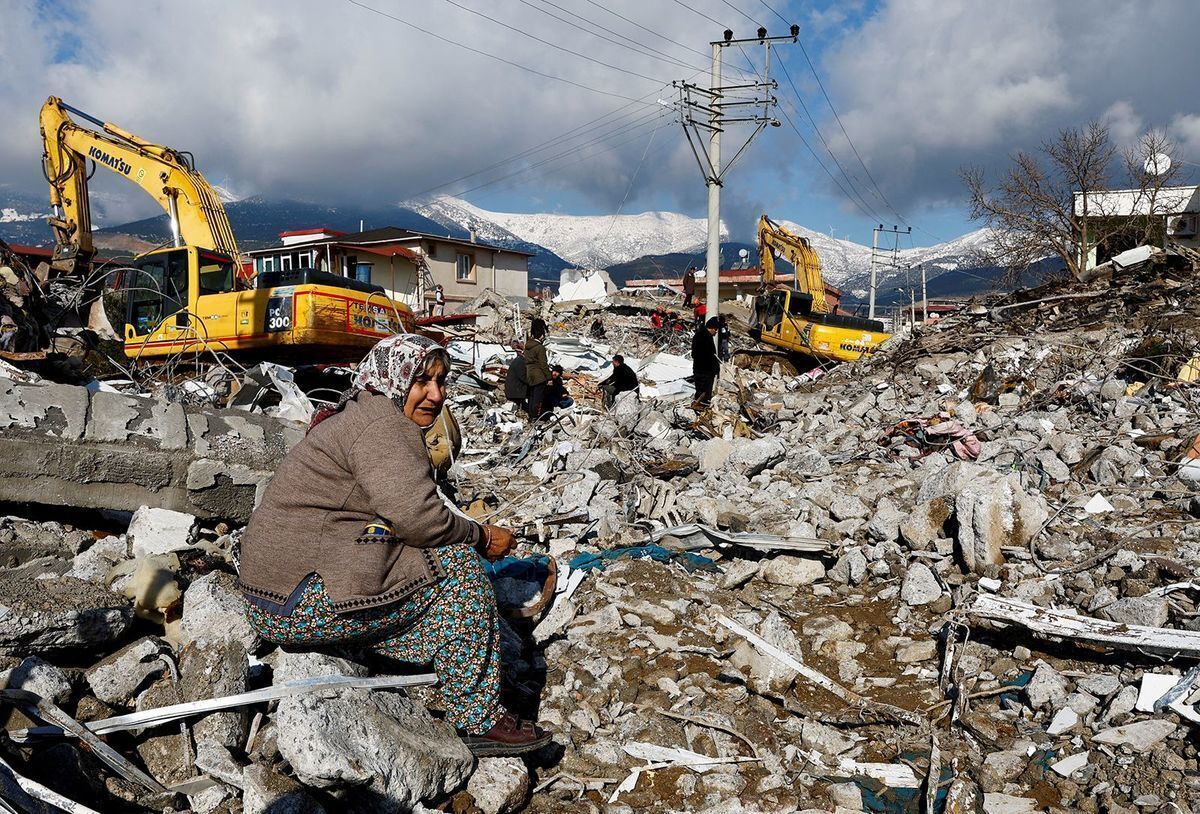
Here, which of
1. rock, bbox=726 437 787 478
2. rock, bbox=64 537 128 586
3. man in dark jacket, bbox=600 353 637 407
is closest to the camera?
rock, bbox=64 537 128 586

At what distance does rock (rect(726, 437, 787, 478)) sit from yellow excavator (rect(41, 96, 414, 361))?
5199 mm

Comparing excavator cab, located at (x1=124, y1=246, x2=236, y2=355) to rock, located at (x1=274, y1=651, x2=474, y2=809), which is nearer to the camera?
rock, located at (x1=274, y1=651, x2=474, y2=809)

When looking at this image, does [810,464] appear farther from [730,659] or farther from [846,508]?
[730,659]

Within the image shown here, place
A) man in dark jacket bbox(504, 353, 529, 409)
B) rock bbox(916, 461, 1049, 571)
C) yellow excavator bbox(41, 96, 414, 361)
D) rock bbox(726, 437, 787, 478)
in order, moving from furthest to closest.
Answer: man in dark jacket bbox(504, 353, 529, 409)
yellow excavator bbox(41, 96, 414, 361)
rock bbox(726, 437, 787, 478)
rock bbox(916, 461, 1049, 571)

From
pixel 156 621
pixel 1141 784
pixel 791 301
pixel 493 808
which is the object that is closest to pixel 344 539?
pixel 493 808

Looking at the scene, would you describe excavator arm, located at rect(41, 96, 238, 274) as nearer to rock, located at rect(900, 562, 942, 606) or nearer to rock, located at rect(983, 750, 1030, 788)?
rock, located at rect(900, 562, 942, 606)

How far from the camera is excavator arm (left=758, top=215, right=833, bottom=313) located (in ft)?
67.2

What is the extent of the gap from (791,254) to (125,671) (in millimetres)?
19677

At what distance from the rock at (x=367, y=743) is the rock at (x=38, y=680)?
0.63m

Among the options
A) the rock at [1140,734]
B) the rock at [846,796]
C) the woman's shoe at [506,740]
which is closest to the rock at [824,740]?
the rock at [846,796]

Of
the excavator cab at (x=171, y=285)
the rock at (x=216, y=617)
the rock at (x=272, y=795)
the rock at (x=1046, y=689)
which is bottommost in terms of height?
the rock at (x=272, y=795)

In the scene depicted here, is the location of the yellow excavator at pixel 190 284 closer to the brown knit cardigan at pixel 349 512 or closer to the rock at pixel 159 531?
the rock at pixel 159 531

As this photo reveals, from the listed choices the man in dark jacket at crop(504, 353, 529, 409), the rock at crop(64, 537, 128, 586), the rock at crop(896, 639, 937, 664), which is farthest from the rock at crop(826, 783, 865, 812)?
the man in dark jacket at crop(504, 353, 529, 409)

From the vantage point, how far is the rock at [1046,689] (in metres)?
3.01
